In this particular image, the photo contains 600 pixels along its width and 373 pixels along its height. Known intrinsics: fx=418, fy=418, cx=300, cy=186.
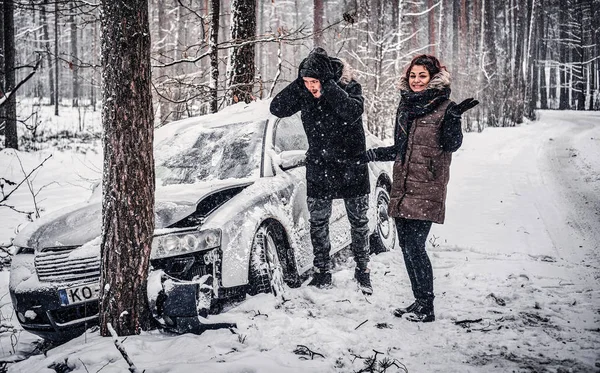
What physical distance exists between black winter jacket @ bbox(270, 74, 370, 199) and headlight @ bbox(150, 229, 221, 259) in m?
1.10

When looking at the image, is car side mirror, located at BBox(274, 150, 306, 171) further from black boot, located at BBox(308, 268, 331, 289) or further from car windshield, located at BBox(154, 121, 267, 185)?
black boot, located at BBox(308, 268, 331, 289)

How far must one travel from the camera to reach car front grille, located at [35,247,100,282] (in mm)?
2797

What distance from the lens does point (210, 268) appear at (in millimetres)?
2840

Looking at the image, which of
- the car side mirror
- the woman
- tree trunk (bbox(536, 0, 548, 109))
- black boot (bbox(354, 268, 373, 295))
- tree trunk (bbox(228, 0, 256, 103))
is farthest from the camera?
tree trunk (bbox(536, 0, 548, 109))

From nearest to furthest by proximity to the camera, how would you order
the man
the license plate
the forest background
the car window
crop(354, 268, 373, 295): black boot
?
the license plate
the man
crop(354, 268, 373, 295): black boot
the car window
the forest background

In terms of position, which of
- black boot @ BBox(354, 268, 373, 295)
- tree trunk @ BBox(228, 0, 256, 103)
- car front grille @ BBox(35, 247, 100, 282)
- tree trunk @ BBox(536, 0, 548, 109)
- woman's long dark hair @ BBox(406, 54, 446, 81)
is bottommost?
black boot @ BBox(354, 268, 373, 295)

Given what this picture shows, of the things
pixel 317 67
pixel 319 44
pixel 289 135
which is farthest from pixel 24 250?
pixel 319 44

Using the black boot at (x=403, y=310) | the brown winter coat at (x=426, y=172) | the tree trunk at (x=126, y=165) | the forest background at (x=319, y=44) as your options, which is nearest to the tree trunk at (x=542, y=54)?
the forest background at (x=319, y=44)

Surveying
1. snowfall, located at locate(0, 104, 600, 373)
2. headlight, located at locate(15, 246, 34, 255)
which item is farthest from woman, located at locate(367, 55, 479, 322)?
headlight, located at locate(15, 246, 34, 255)

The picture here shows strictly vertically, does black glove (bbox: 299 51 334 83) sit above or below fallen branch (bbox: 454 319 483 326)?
above

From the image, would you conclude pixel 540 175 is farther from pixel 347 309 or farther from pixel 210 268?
pixel 210 268

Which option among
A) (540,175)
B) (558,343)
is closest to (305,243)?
(558,343)

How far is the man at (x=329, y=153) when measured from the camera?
3.41 metres

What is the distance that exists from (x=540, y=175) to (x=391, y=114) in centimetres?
730
